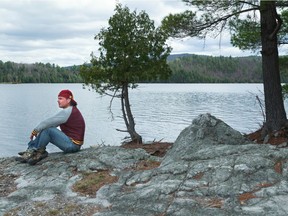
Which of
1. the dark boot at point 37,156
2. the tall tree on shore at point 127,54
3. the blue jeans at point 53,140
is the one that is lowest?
the dark boot at point 37,156

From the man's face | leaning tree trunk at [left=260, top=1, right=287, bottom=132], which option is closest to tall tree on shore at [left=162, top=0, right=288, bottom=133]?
leaning tree trunk at [left=260, top=1, right=287, bottom=132]

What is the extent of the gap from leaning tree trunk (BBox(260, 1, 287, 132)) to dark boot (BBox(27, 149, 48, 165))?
7.35 m

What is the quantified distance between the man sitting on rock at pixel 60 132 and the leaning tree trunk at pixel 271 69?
6.33 meters

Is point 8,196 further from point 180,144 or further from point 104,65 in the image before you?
point 104,65

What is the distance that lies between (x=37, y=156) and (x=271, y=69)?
7.78 meters

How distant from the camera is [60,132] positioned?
9.68m

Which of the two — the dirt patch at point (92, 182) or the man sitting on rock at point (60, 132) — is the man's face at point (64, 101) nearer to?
the man sitting on rock at point (60, 132)

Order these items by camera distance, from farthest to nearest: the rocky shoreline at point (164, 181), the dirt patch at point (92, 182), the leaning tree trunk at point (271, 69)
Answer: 1. the leaning tree trunk at point (271, 69)
2. the dirt patch at point (92, 182)
3. the rocky shoreline at point (164, 181)

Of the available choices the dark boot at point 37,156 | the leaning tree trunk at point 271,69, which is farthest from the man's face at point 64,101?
the leaning tree trunk at point 271,69

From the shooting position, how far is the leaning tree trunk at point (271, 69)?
39.5 feet

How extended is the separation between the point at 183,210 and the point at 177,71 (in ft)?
577

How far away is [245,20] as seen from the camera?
14.6 metres

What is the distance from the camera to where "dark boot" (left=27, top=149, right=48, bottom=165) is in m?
9.66

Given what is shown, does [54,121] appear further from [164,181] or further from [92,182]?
[164,181]
